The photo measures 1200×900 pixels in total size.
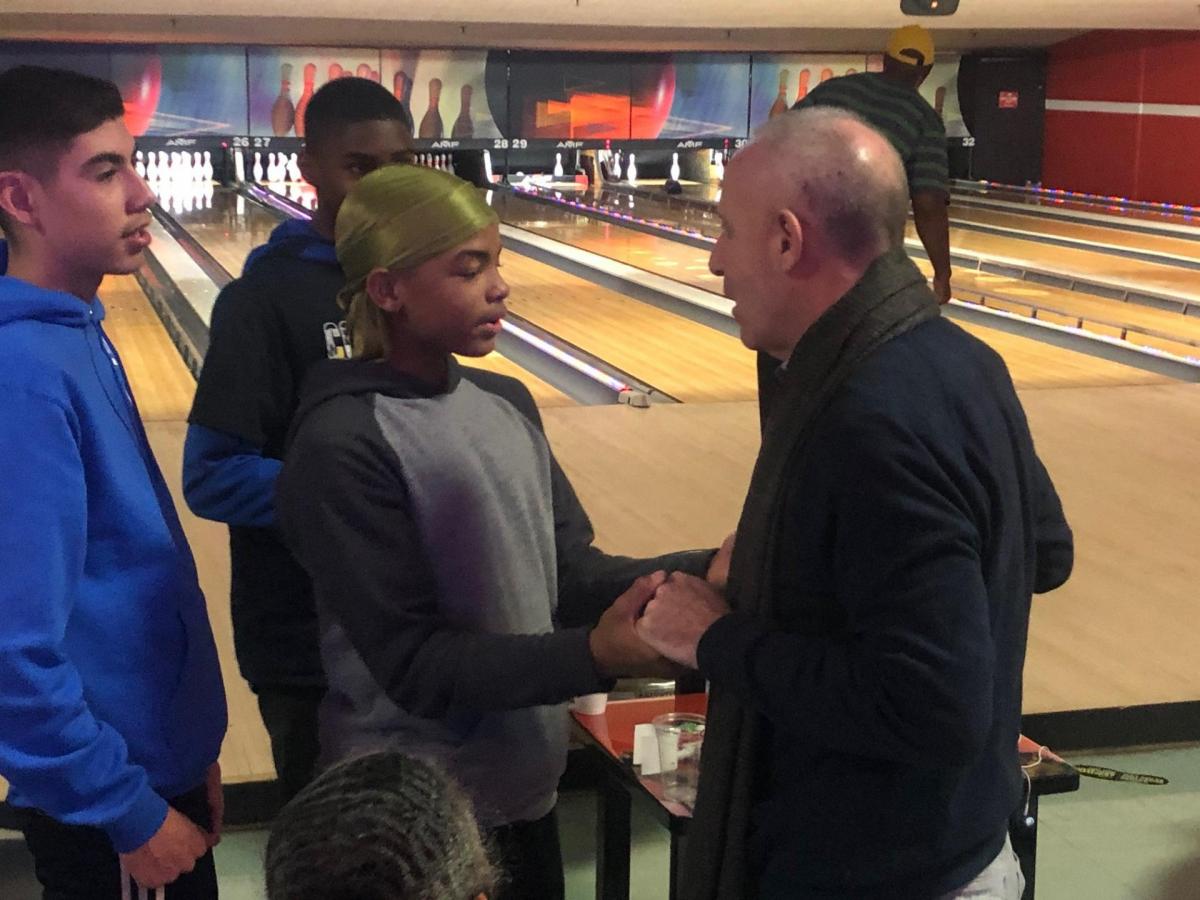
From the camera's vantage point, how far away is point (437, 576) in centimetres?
143

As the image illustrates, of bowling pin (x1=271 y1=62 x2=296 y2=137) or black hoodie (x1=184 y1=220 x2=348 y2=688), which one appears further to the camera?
bowling pin (x1=271 y1=62 x2=296 y2=137)

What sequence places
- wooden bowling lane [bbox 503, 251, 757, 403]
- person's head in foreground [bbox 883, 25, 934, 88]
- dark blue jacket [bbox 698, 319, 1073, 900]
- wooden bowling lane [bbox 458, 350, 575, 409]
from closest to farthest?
dark blue jacket [bbox 698, 319, 1073, 900] < person's head in foreground [bbox 883, 25, 934, 88] < wooden bowling lane [bbox 458, 350, 575, 409] < wooden bowling lane [bbox 503, 251, 757, 403]

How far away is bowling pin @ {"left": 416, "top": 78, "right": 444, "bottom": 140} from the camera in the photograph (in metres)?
11.3

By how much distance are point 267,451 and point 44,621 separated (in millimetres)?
686

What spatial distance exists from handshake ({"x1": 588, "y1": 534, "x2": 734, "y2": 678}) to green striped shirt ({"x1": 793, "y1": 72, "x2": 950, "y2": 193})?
252 centimetres

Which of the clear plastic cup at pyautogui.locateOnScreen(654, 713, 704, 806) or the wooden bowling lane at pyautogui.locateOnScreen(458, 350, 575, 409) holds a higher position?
the clear plastic cup at pyautogui.locateOnScreen(654, 713, 704, 806)

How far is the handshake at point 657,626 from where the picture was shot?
128 centimetres

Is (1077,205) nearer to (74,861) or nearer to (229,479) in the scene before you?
(229,479)

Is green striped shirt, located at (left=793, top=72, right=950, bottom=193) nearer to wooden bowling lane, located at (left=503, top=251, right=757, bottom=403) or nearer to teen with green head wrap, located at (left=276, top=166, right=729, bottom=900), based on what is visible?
wooden bowling lane, located at (left=503, top=251, right=757, bottom=403)

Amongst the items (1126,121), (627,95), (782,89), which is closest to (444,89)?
(627,95)

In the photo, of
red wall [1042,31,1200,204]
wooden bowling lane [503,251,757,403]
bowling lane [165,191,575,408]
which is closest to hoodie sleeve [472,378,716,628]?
wooden bowling lane [503,251,757,403]

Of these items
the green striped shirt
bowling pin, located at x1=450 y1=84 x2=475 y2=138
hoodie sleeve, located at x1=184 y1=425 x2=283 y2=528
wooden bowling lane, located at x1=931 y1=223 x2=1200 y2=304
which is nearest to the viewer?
hoodie sleeve, located at x1=184 y1=425 x2=283 y2=528

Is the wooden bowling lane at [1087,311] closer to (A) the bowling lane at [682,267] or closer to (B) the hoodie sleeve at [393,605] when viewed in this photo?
(A) the bowling lane at [682,267]

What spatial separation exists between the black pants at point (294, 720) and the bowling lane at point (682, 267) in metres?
4.08
